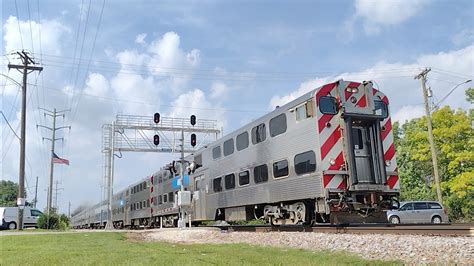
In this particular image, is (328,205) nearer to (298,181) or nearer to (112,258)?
(298,181)

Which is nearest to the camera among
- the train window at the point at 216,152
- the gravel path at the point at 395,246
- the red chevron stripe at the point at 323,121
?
the gravel path at the point at 395,246

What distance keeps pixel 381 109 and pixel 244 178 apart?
539 cm

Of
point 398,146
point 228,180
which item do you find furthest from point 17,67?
point 398,146

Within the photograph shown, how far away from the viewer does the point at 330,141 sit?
11852mm

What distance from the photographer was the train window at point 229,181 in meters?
16.5

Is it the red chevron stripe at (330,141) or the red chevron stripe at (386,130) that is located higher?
the red chevron stripe at (386,130)

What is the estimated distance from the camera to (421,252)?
6.79 m

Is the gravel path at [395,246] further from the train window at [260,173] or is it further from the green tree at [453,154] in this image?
the green tree at [453,154]

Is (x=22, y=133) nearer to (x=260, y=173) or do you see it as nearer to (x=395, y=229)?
(x=260, y=173)

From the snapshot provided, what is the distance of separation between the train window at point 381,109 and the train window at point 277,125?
8.83ft

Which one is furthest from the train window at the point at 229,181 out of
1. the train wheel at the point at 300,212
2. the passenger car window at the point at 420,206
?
the passenger car window at the point at 420,206

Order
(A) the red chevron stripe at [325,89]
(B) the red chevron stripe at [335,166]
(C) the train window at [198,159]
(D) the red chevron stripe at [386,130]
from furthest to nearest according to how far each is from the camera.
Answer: (C) the train window at [198,159], (D) the red chevron stripe at [386,130], (A) the red chevron stripe at [325,89], (B) the red chevron stripe at [335,166]

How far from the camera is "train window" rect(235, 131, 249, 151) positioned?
15643 millimetres

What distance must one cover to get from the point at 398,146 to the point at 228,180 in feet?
99.4
